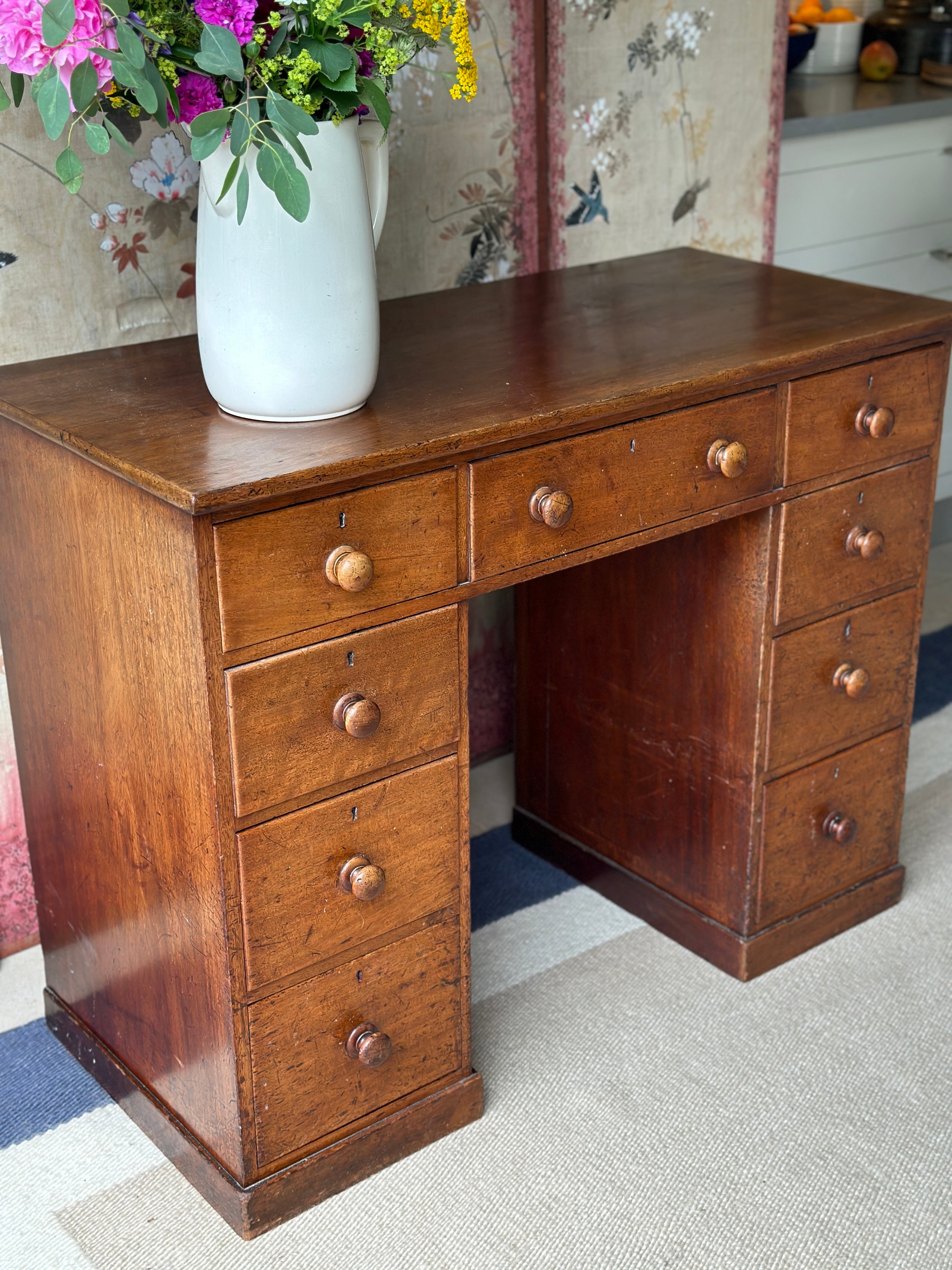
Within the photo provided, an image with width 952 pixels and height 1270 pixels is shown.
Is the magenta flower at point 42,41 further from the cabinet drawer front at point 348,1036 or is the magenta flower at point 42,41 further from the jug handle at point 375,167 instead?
the cabinet drawer front at point 348,1036

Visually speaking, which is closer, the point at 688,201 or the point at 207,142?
the point at 207,142

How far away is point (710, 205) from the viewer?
7.38ft

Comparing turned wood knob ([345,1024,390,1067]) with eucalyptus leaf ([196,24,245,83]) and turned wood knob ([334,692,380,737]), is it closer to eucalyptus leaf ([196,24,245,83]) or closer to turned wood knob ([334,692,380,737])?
turned wood knob ([334,692,380,737])

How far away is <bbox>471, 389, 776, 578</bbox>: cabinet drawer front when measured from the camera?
136 cm

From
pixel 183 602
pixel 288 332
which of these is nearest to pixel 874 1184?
pixel 183 602

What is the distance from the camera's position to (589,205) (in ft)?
6.82

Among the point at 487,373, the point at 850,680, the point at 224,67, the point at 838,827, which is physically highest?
the point at 224,67

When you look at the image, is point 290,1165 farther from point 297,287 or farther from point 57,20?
point 57,20

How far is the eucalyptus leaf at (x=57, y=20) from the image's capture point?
109cm

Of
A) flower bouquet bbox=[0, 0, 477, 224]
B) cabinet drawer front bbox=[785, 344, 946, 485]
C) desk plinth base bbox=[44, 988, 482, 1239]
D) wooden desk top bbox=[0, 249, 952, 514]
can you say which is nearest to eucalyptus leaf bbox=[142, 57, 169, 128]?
flower bouquet bbox=[0, 0, 477, 224]

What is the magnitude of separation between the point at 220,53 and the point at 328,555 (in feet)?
1.42

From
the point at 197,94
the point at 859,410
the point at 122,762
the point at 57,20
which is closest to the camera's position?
the point at 57,20

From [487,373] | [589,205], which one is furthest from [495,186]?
[487,373]

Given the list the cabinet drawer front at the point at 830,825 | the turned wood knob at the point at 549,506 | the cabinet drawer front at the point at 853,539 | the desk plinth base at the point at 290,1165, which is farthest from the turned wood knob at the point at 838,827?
the turned wood knob at the point at 549,506
